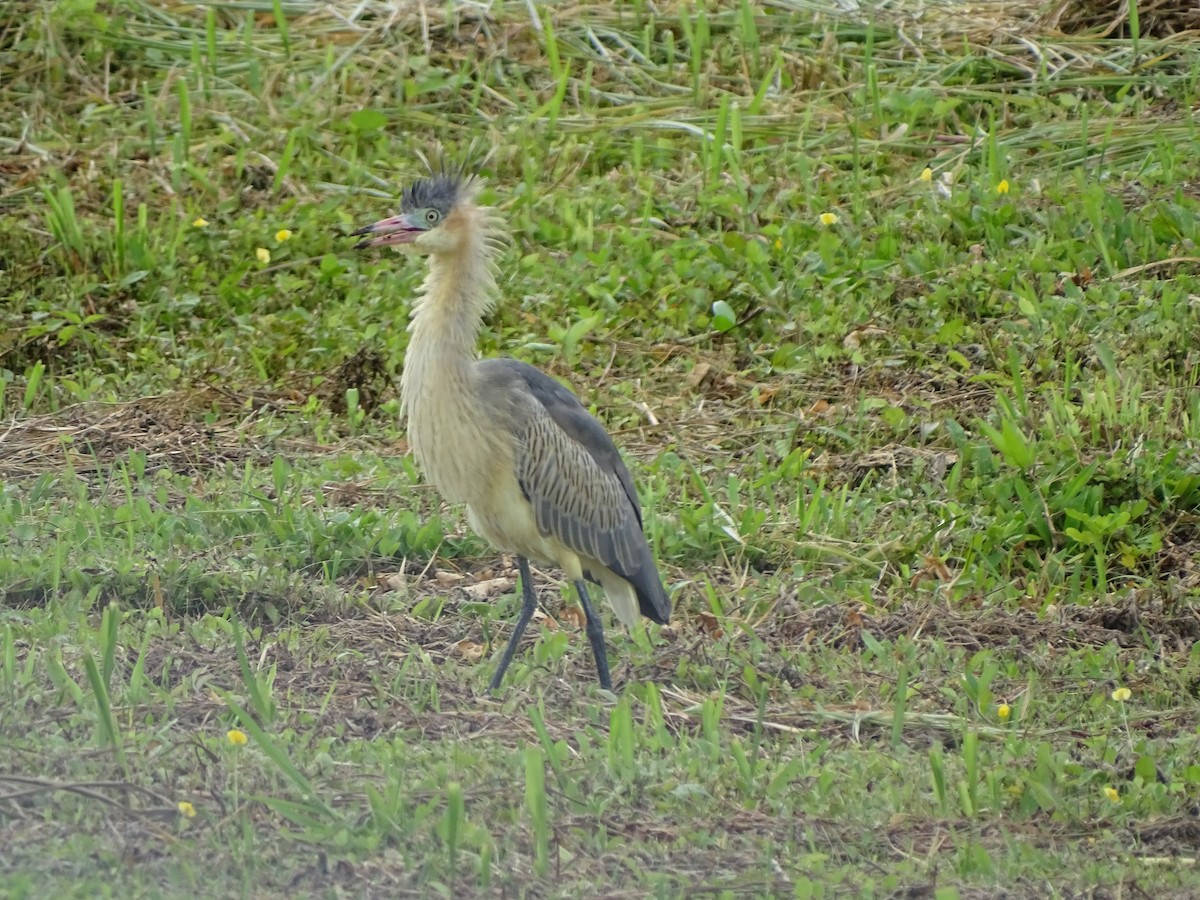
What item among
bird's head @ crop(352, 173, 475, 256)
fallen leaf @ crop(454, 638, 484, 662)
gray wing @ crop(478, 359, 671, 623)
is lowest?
fallen leaf @ crop(454, 638, 484, 662)

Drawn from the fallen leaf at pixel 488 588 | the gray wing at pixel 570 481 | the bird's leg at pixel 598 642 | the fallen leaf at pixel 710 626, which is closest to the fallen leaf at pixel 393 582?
the fallen leaf at pixel 488 588

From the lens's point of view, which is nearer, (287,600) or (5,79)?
(287,600)

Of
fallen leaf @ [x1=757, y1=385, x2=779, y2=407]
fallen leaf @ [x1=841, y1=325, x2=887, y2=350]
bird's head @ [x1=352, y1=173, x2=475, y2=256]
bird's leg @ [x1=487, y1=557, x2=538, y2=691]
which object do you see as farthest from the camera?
fallen leaf @ [x1=841, y1=325, x2=887, y2=350]

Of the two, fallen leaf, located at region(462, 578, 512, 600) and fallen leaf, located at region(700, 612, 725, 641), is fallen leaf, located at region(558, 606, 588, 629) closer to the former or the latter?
fallen leaf, located at region(462, 578, 512, 600)

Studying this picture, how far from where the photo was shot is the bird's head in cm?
589

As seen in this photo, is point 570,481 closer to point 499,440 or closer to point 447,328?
point 499,440

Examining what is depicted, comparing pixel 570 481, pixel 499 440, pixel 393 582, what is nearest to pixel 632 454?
pixel 393 582

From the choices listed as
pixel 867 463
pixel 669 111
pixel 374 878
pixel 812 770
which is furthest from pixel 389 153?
pixel 374 878

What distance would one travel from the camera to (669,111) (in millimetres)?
10258

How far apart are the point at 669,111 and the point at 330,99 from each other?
6.25ft

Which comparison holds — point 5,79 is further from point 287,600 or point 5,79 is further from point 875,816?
point 875,816

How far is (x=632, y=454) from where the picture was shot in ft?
25.0

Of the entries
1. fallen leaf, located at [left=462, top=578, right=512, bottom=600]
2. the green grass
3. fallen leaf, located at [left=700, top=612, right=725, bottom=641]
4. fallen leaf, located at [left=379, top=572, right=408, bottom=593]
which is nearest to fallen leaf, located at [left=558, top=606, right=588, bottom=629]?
the green grass

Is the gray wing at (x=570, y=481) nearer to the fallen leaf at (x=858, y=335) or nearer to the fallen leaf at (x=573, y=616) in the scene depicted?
the fallen leaf at (x=573, y=616)
